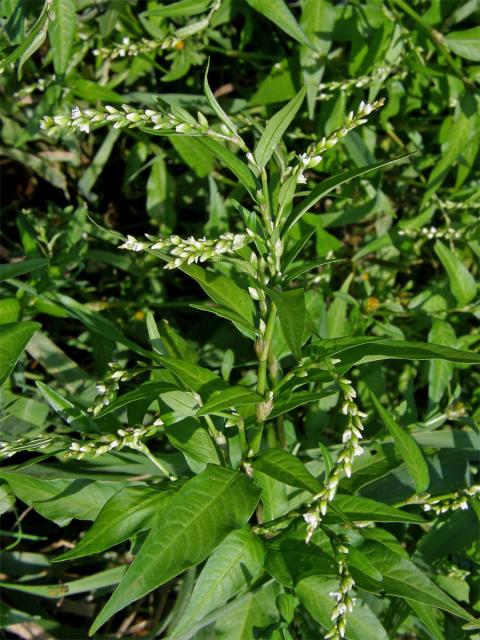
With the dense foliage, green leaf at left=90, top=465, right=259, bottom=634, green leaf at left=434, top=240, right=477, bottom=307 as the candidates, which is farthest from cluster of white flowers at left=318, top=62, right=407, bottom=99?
green leaf at left=90, top=465, right=259, bottom=634

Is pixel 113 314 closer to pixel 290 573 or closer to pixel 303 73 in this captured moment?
pixel 303 73

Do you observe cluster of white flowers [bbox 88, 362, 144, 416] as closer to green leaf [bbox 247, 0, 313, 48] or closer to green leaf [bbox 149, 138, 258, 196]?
green leaf [bbox 149, 138, 258, 196]

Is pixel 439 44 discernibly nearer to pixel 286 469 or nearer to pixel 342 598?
pixel 286 469

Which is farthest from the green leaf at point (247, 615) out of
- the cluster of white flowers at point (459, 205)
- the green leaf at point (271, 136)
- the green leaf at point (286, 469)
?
the cluster of white flowers at point (459, 205)

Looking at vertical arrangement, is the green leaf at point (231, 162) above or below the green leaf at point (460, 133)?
above

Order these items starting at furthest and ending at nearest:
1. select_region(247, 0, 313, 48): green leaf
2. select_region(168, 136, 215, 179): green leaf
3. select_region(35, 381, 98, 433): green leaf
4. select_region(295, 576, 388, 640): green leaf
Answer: select_region(168, 136, 215, 179): green leaf
select_region(247, 0, 313, 48): green leaf
select_region(35, 381, 98, 433): green leaf
select_region(295, 576, 388, 640): green leaf

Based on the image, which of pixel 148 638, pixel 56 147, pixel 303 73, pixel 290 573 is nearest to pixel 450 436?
→ pixel 290 573

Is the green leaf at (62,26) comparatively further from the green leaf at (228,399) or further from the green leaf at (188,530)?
the green leaf at (188,530)

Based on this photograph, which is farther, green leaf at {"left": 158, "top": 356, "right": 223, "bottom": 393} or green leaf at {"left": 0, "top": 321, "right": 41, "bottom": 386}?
green leaf at {"left": 0, "top": 321, "right": 41, "bottom": 386}
